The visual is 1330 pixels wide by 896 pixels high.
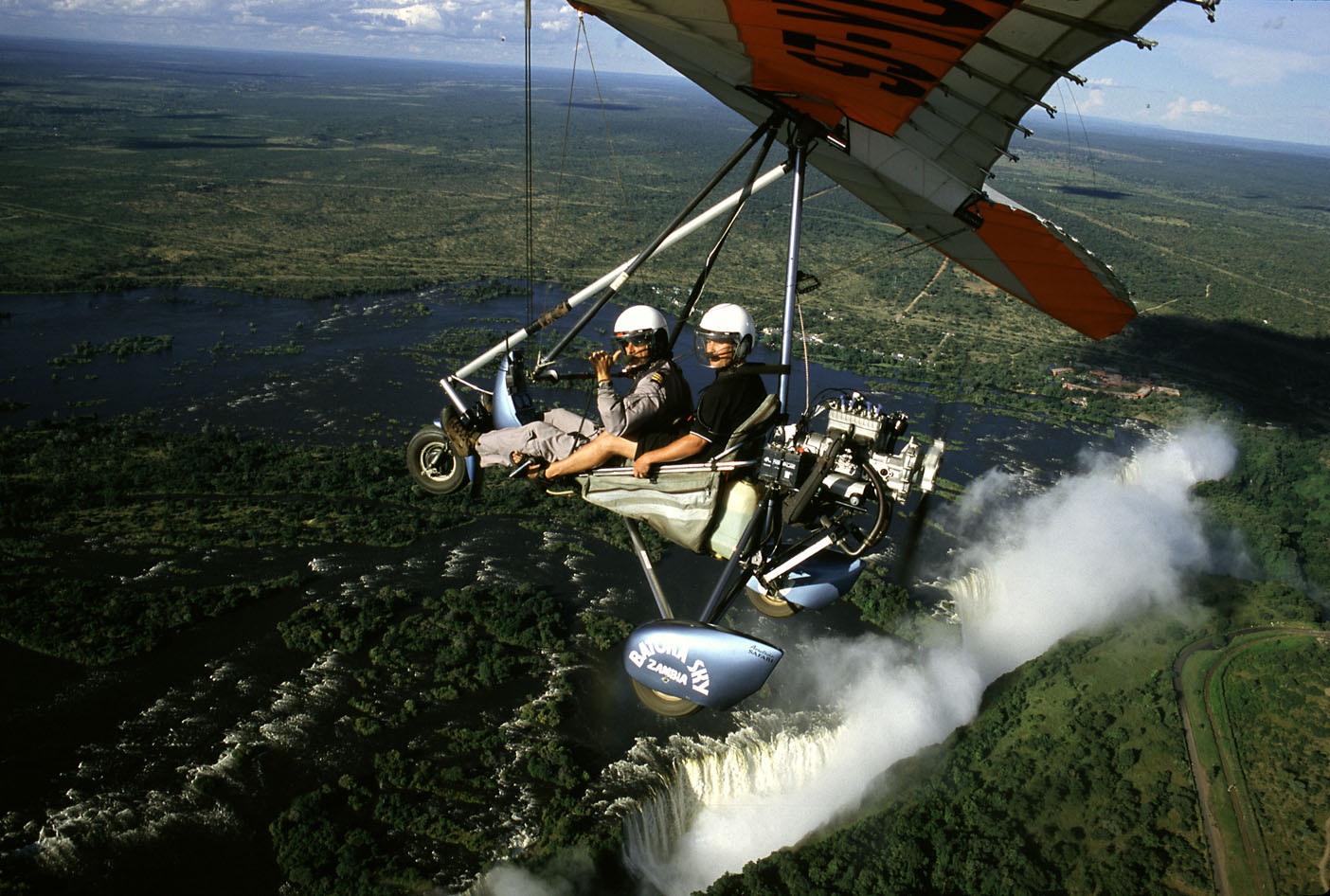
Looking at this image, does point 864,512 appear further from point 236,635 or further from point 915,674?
point 236,635

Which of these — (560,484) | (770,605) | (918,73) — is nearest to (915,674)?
(770,605)

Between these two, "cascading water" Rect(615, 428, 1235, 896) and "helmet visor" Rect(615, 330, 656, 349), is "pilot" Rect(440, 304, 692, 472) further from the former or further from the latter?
"cascading water" Rect(615, 428, 1235, 896)

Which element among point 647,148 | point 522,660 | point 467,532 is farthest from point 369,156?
A: point 522,660

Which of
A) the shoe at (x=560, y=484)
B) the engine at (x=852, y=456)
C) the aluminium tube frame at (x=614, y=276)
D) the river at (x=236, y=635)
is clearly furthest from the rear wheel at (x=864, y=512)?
the river at (x=236, y=635)

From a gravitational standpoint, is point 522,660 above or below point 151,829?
above

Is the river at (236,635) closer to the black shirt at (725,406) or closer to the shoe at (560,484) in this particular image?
the black shirt at (725,406)

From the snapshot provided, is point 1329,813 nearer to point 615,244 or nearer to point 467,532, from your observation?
point 467,532

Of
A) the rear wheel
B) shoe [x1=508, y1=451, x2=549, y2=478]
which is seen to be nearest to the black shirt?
the rear wheel
